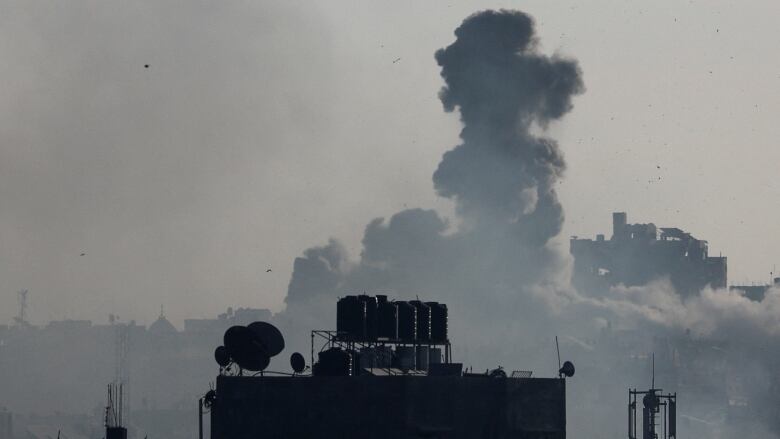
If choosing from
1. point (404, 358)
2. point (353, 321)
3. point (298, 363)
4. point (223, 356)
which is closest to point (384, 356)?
point (404, 358)

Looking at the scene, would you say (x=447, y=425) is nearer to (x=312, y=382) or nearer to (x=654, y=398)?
(x=312, y=382)

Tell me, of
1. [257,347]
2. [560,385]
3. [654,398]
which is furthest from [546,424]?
[654,398]

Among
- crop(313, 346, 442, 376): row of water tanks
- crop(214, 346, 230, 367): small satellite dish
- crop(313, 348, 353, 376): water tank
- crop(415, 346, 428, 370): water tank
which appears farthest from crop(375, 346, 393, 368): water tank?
crop(214, 346, 230, 367): small satellite dish

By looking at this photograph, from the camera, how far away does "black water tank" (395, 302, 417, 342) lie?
113 metres

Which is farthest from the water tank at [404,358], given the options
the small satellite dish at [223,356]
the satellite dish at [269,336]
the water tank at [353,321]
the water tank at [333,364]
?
the small satellite dish at [223,356]

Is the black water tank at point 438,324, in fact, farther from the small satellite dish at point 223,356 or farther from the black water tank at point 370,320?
the small satellite dish at point 223,356

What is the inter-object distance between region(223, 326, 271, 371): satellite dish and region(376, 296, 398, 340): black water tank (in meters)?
9.44

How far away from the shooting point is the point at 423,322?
375ft

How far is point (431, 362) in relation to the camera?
114125mm

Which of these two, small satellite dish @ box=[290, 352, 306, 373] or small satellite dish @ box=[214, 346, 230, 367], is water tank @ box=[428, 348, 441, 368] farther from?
small satellite dish @ box=[214, 346, 230, 367]

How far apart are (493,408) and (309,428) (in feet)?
34.5

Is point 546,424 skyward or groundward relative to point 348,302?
groundward

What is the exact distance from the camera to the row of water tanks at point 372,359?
10525 centimetres

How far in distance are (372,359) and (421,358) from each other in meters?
5.13
